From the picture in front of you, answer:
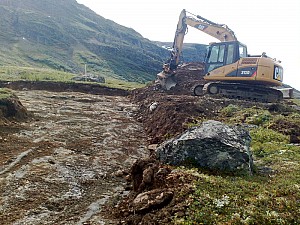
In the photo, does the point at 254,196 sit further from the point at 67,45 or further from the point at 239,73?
the point at 67,45

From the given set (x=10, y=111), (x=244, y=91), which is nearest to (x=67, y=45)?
(x=244, y=91)

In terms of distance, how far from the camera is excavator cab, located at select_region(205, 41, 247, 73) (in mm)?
21809

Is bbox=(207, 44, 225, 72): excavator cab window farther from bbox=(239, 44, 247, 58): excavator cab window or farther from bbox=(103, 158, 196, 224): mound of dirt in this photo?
bbox=(103, 158, 196, 224): mound of dirt

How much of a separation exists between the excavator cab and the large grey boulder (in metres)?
14.3

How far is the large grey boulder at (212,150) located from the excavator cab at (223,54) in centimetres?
1428

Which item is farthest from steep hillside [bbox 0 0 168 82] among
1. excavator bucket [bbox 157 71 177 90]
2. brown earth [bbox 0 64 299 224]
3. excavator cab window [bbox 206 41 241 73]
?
brown earth [bbox 0 64 299 224]

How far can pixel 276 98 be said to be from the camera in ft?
70.4

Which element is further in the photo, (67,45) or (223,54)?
(67,45)

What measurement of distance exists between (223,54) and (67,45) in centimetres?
6792

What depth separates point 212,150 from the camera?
26.1ft

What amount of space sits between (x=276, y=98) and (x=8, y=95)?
16365 mm

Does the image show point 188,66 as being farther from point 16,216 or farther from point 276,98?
point 16,216

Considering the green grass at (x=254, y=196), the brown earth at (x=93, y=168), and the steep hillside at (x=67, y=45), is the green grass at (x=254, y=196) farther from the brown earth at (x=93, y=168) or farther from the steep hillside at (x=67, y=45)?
the steep hillside at (x=67, y=45)

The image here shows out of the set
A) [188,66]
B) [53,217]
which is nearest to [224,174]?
[53,217]
